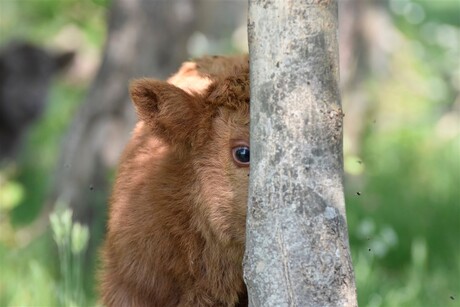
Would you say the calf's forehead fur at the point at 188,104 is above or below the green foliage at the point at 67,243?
above

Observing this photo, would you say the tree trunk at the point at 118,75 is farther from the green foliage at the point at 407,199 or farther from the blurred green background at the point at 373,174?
the green foliage at the point at 407,199

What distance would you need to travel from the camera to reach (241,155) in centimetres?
330

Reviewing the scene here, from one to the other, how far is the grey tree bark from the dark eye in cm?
44

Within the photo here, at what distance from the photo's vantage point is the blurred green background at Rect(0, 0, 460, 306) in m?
5.07

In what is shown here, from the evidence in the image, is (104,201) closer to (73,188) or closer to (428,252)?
(73,188)

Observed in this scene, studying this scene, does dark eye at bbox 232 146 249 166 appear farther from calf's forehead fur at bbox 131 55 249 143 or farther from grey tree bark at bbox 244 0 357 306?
grey tree bark at bbox 244 0 357 306

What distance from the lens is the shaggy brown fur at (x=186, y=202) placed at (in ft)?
10.9

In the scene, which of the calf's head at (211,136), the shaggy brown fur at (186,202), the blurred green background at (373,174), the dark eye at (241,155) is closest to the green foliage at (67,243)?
the blurred green background at (373,174)

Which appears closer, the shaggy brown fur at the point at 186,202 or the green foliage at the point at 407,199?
the shaggy brown fur at the point at 186,202

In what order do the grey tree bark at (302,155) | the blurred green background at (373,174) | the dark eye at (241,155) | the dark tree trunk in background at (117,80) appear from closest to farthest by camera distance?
1. the grey tree bark at (302,155)
2. the dark eye at (241,155)
3. the blurred green background at (373,174)
4. the dark tree trunk in background at (117,80)

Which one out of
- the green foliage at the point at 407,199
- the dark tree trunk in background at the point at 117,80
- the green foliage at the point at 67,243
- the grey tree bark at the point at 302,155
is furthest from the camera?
the dark tree trunk in background at the point at 117,80

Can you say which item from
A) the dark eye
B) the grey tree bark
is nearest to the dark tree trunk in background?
the dark eye

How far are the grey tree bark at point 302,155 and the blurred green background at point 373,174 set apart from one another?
954 mm

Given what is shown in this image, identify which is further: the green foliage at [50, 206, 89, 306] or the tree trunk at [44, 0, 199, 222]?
the tree trunk at [44, 0, 199, 222]
